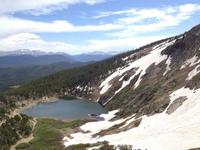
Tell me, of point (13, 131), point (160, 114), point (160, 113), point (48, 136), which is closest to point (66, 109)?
point (13, 131)

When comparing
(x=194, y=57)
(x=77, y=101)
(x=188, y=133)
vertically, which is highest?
(x=194, y=57)

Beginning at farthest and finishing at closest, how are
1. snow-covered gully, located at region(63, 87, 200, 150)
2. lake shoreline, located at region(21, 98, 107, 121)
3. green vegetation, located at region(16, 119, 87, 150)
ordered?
lake shoreline, located at region(21, 98, 107, 121) < green vegetation, located at region(16, 119, 87, 150) < snow-covered gully, located at region(63, 87, 200, 150)

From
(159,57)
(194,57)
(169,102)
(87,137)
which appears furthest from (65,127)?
(159,57)

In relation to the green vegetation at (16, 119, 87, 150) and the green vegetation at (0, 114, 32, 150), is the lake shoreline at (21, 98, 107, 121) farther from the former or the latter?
the green vegetation at (0, 114, 32, 150)

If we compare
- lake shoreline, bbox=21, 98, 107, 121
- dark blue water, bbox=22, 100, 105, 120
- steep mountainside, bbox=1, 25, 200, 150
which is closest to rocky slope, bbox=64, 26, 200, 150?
steep mountainside, bbox=1, 25, 200, 150

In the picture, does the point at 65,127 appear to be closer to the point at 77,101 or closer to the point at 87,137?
the point at 87,137
